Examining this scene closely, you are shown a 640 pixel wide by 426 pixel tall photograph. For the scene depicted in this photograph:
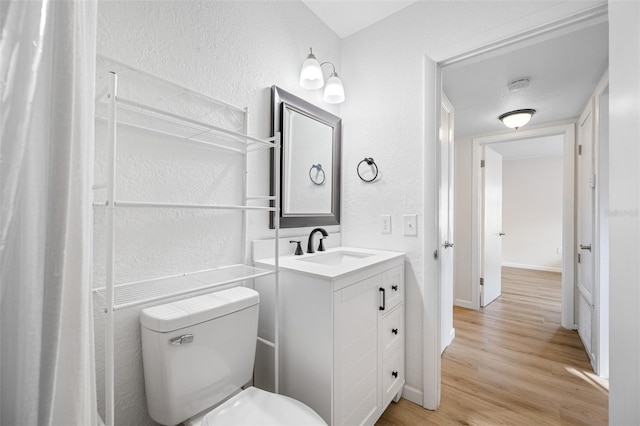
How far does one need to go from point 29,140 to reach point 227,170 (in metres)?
0.78

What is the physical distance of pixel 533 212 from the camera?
5355mm

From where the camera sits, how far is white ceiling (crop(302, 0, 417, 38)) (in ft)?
5.58

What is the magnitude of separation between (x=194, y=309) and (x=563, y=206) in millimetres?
3511

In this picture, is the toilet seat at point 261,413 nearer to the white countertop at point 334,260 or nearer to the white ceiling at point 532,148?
the white countertop at point 334,260

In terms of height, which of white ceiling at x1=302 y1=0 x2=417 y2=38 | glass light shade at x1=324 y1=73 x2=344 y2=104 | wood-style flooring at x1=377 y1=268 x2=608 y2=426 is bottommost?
wood-style flooring at x1=377 y1=268 x2=608 y2=426

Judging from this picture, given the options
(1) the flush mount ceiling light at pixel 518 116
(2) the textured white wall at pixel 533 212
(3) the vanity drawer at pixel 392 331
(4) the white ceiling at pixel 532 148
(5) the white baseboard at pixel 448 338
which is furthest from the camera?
(2) the textured white wall at pixel 533 212

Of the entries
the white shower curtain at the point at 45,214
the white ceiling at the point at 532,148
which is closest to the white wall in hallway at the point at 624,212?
the white shower curtain at the point at 45,214

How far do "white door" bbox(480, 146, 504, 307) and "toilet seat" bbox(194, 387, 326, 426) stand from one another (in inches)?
119

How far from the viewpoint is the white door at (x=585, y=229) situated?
6.98 feet

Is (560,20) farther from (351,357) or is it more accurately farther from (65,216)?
(65,216)

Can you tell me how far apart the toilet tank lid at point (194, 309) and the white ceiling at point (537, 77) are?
5.76 feet

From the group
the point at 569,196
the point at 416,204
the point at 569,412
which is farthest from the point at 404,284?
the point at 569,196

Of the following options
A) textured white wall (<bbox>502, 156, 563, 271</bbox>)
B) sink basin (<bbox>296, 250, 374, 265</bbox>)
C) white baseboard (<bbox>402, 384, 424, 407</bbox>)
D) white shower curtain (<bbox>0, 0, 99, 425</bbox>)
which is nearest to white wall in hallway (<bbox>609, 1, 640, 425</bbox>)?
white baseboard (<bbox>402, 384, 424, 407</bbox>)

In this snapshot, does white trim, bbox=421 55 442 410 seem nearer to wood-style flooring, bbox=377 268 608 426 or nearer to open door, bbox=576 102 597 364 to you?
wood-style flooring, bbox=377 268 608 426
